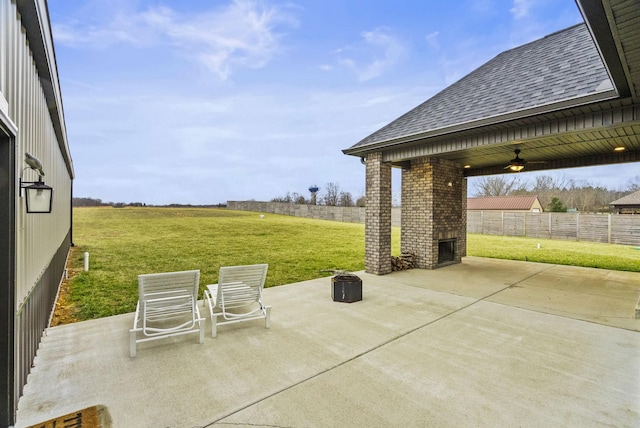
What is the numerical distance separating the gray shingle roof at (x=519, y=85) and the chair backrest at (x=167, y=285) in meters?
6.06

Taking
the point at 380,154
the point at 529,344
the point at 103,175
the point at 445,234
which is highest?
the point at 103,175

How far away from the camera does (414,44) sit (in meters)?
19.4

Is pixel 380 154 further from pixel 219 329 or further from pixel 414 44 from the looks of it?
pixel 414 44

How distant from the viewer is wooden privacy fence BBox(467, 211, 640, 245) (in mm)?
17328

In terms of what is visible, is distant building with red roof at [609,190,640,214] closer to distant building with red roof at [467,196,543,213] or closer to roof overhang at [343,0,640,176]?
distant building with red roof at [467,196,543,213]

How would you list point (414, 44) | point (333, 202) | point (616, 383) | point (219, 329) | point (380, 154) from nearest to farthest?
point (616, 383)
point (219, 329)
point (380, 154)
point (414, 44)
point (333, 202)

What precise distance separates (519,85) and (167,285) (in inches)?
325

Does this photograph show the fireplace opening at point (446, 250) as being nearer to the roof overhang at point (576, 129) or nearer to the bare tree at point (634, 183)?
the roof overhang at point (576, 129)

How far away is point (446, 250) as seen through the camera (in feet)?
33.0

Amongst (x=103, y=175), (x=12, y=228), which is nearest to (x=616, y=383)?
(x=12, y=228)

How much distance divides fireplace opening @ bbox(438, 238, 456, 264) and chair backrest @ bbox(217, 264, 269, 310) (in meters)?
6.99

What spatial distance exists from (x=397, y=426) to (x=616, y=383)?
2581 millimetres

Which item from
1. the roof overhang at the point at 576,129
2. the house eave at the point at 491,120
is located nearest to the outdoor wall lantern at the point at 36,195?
the roof overhang at the point at 576,129

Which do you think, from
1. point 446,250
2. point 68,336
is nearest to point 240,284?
point 68,336
